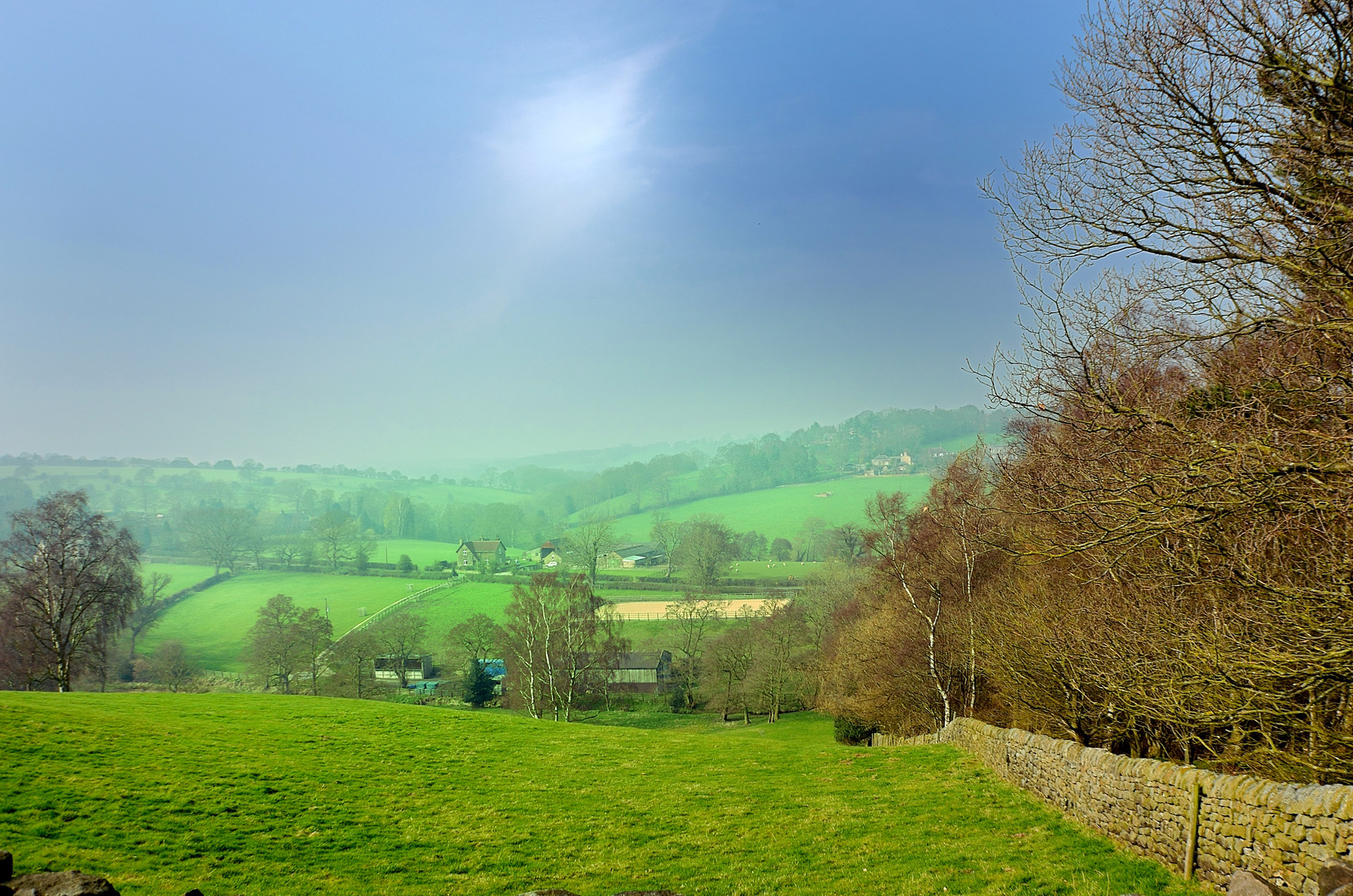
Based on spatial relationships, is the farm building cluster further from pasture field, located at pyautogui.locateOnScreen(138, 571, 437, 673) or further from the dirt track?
pasture field, located at pyautogui.locateOnScreen(138, 571, 437, 673)

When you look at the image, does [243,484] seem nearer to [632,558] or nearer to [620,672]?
[632,558]

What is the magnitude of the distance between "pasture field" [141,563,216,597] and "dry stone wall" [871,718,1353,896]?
Result: 310ft

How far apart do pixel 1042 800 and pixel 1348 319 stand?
35.5 feet

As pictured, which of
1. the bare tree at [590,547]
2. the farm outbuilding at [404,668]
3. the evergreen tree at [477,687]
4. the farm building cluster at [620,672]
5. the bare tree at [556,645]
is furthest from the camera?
the bare tree at [590,547]

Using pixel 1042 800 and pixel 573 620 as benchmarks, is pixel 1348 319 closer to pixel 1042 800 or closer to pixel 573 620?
pixel 1042 800

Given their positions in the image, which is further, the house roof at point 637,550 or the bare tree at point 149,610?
the house roof at point 637,550

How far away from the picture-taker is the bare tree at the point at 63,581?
29938 mm

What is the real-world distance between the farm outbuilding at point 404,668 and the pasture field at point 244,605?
1277 cm

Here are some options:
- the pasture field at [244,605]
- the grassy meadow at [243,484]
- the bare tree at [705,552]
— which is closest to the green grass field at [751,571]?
the bare tree at [705,552]

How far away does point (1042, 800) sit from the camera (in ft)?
41.7

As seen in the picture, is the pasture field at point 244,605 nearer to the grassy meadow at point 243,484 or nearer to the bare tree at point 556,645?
the bare tree at point 556,645

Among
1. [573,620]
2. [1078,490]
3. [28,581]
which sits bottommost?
[573,620]

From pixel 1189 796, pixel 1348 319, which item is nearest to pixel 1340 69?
pixel 1348 319

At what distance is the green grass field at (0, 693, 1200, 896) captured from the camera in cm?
872
